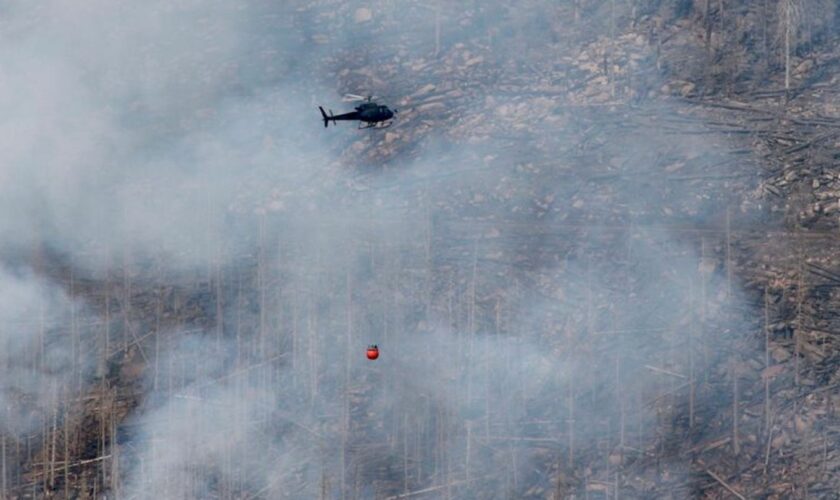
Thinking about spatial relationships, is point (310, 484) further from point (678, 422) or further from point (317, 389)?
point (678, 422)

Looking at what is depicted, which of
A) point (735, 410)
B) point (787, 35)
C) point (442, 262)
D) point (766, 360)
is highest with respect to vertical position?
point (787, 35)

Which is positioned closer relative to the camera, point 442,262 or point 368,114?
point 368,114

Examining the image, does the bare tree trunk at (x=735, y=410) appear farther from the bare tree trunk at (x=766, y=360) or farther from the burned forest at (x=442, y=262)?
the bare tree trunk at (x=766, y=360)

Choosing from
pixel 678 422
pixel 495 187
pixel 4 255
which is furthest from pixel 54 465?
pixel 678 422

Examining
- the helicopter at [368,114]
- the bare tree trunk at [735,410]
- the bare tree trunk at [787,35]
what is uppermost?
the bare tree trunk at [787,35]

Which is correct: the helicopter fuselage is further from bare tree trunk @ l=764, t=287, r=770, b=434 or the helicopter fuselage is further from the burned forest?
bare tree trunk @ l=764, t=287, r=770, b=434

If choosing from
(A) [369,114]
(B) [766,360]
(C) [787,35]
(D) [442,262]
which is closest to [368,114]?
(A) [369,114]

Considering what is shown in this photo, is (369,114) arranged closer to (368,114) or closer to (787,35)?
(368,114)

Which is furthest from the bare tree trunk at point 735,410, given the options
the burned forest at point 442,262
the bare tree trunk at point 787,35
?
the bare tree trunk at point 787,35

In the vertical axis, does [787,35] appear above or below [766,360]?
above

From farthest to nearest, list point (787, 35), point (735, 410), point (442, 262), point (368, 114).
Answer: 1. point (787, 35)
2. point (442, 262)
3. point (368, 114)
4. point (735, 410)
